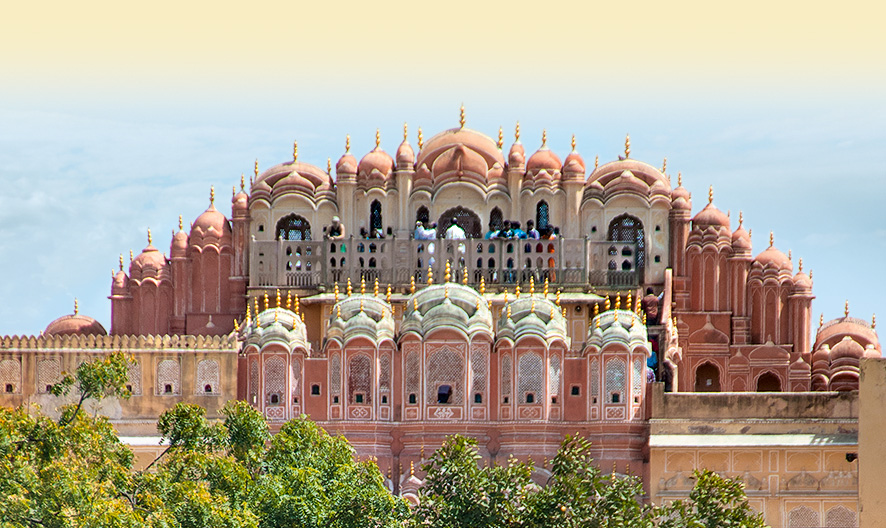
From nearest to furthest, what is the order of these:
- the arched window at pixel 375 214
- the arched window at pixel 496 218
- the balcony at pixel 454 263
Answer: the balcony at pixel 454 263, the arched window at pixel 496 218, the arched window at pixel 375 214

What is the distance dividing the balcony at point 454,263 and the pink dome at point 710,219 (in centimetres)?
232

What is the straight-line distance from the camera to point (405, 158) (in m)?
75.2

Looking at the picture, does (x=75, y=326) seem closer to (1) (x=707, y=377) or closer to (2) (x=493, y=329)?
(2) (x=493, y=329)

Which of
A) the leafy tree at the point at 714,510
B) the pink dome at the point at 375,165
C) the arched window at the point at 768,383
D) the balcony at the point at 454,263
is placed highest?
the pink dome at the point at 375,165

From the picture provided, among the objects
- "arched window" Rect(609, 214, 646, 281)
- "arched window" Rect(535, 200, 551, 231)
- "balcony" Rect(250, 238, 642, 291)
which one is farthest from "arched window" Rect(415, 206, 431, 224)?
"arched window" Rect(609, 214, 646, 281)

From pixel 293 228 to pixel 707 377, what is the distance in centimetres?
1111

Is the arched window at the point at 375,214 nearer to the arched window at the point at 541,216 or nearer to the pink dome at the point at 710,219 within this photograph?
the arched window at the point at 541,216

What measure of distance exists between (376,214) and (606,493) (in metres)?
20.0

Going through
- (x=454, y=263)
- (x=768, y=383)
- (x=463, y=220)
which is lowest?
(x=768, y=383)

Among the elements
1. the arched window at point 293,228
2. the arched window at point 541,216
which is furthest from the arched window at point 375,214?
the arched window at point 541,216

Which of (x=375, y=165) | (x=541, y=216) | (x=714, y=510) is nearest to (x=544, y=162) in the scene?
(x=541, y=216)

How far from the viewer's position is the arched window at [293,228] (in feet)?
247

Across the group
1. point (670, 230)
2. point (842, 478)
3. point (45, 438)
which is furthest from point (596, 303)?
point (45, 438)

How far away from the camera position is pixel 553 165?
246 feet
